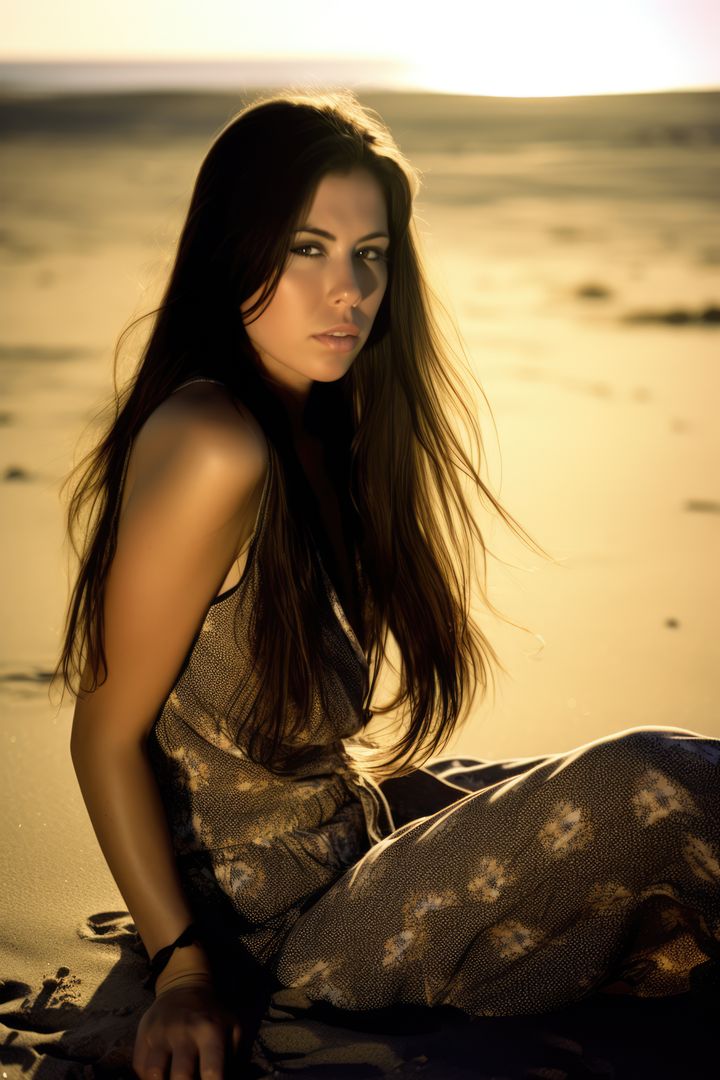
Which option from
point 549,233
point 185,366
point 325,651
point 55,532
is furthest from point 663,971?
point 549,233

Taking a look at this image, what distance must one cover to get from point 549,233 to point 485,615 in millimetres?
7430

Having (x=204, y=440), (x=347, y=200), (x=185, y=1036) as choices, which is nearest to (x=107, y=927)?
(x=185, y=1036)

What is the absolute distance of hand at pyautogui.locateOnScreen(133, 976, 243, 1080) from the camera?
1.86 metres

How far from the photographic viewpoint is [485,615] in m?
4.13

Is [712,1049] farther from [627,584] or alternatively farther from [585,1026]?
[627,584]

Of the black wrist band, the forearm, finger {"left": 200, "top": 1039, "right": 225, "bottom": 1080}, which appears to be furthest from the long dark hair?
finger {"left": 200, "top": 1039, "right": 225, "bottom": 1080}

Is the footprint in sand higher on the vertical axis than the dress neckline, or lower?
lower

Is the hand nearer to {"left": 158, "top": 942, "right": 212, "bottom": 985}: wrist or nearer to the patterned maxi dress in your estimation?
{"left": 158, "top": 942, "right": 212, "bottom": 985}: wrist

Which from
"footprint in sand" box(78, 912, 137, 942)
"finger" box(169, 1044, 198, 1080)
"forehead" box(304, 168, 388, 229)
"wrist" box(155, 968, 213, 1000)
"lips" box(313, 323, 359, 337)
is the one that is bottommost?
"footprint in sand" box(78, 912, 137, 942)

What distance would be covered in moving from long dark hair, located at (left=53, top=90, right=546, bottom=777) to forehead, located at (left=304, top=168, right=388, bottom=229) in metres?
0.01

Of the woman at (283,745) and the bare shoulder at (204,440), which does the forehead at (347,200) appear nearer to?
the woman at (283,745)

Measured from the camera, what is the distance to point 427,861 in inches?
79.7

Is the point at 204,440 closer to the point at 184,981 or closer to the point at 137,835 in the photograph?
the point at 137,835

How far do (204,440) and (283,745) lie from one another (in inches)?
20.0
